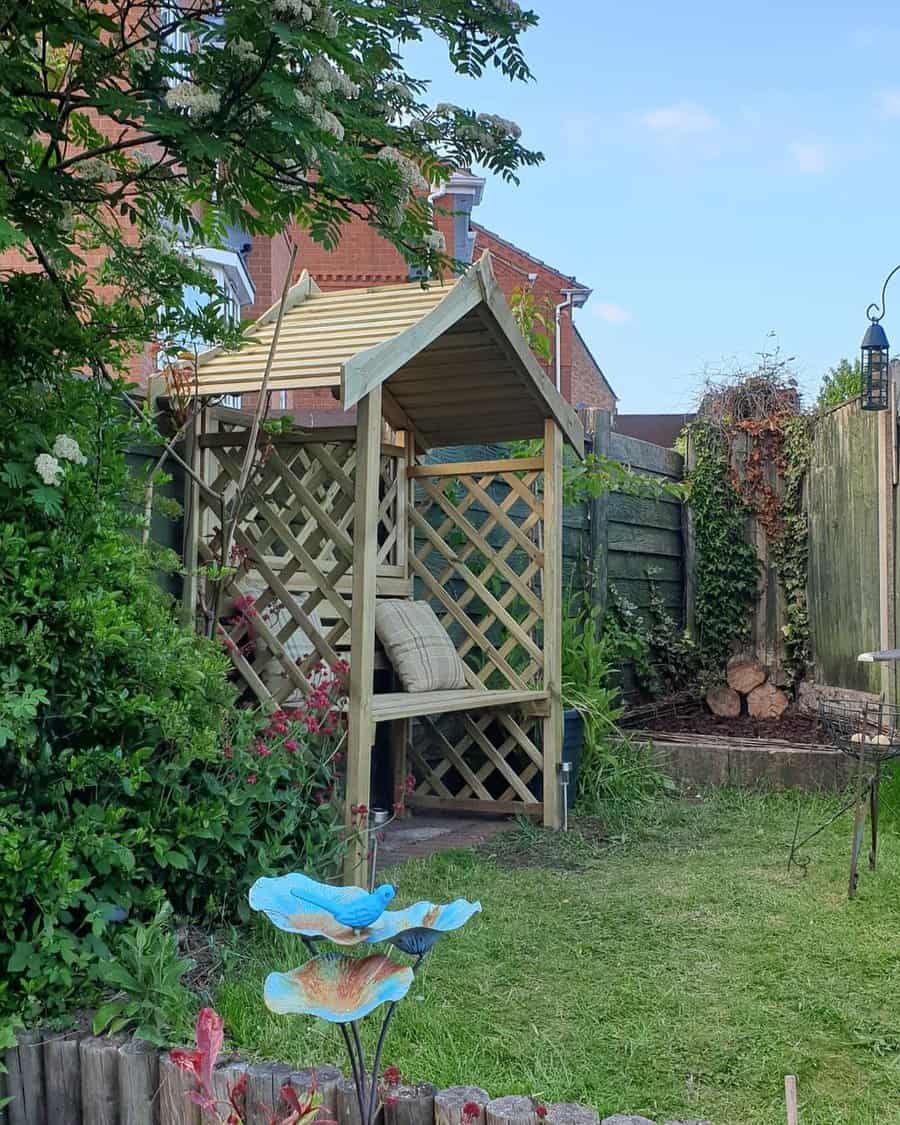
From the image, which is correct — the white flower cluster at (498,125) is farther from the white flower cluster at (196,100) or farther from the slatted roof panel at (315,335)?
the slatted roof panel at (315,335)

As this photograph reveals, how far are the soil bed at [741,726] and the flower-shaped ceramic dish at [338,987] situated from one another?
563 centimetres

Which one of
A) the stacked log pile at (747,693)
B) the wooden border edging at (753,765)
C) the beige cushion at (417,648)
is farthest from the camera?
the stacked log pile at (747,693)

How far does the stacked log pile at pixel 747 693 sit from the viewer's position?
8.05 m

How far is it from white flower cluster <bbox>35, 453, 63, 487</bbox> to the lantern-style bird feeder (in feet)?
15.7

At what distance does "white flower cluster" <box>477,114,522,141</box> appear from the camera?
3123mm

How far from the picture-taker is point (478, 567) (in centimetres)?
629

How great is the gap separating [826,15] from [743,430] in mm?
2679

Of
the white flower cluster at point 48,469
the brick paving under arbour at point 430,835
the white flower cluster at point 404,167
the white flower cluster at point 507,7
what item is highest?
the white flower cluster at point 507,7

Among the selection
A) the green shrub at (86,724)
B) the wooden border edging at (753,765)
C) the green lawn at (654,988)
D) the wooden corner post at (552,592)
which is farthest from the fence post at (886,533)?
the green shrub at (86,724)

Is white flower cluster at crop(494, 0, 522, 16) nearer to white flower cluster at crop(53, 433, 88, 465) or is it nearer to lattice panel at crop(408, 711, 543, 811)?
white flower cluster at crop(53, 433, 88, 465)

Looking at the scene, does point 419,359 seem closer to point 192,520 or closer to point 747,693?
point 192,520

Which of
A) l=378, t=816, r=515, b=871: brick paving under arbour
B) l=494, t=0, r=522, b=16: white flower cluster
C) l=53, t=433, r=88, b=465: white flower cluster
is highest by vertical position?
l=494, t=0, r=522, b=16: white flower cluster

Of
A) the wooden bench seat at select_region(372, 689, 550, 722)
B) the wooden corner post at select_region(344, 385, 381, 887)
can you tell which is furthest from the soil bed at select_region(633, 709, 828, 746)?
the wooden corner post at select_region(344, 385, 381, 887)

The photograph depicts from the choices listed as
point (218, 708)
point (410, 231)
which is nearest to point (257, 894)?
point (218, 708)
